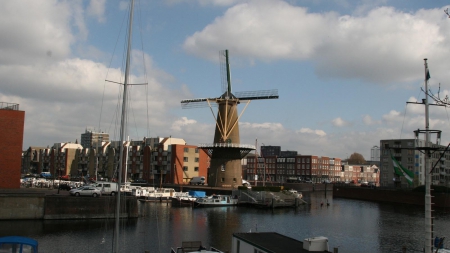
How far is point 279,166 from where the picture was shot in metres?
178

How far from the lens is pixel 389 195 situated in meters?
95.6

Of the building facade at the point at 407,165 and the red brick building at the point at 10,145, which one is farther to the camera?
the building facade at the point at 407,165

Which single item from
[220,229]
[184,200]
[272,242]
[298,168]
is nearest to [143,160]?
[184,200]

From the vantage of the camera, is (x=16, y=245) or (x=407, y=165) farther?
(x=407, y=165)

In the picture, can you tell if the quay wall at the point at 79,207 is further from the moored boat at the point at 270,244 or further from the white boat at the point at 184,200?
the white boat at the point at 184,200

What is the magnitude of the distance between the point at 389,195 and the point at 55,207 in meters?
75.4

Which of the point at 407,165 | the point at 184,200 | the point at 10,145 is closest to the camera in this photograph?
the point at 10,145

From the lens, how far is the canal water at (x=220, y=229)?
36656mm

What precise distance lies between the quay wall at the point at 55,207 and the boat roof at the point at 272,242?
2145 centimetres

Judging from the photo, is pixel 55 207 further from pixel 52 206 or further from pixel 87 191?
pixel 87 191

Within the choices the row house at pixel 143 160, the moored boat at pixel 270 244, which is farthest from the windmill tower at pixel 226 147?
the moored boat at pixel 270 244

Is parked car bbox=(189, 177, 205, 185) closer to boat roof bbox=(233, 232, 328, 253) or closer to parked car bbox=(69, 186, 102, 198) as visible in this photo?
parked car bbox=(69, 186, 102, 198)

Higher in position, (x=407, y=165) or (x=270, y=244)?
(x=407, y=165)

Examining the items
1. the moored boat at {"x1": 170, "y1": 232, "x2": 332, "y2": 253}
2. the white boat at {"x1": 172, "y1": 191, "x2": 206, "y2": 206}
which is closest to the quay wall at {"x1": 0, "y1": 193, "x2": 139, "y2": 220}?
the moored boat at {"x1": 170, "y1": 232, "x2": 332, "y2": 253}
